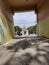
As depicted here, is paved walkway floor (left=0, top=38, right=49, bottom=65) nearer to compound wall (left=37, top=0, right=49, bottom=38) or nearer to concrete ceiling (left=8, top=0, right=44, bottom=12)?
compound wall (left=37, top=0, right=49, bottom=38)

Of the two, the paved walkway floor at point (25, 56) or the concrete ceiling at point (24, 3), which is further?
the concrete ceiling at point (24, 3)

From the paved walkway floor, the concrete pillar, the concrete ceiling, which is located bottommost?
the paved walkway floor

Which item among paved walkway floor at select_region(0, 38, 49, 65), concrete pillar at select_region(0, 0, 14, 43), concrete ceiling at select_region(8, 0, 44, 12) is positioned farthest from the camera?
concrete ceiling at select_region(8, 0, 44, 12)

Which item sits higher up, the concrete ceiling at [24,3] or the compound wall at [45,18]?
the concrete ceiling at [24,3]

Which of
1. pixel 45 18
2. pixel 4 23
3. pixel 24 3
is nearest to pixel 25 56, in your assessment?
pixel 4 23

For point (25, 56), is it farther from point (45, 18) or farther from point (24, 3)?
point (24, 3)

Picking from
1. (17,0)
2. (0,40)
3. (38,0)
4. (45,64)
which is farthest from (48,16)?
(45,64)

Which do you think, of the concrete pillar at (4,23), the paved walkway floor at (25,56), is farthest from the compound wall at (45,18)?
the paved walkway floor at (25,56)

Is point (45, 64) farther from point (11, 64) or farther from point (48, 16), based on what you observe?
point (48, 16)

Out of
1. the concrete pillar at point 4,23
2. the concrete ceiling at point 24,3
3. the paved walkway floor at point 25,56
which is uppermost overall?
the concrete ceiling at point 24,3

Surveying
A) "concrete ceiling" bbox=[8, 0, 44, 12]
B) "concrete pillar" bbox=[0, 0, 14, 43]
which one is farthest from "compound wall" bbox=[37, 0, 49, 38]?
"concrete pillar" bbox=[0, 0, 14, 43]

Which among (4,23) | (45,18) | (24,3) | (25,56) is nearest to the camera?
(25,56)

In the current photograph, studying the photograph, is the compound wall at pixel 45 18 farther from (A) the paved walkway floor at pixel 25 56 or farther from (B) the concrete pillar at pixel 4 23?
(A) the paved walkway floor at pixel 25 56

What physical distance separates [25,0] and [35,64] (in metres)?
8.59
